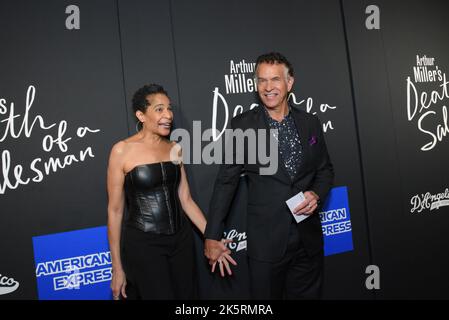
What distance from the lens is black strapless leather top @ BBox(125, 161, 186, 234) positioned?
195 cm

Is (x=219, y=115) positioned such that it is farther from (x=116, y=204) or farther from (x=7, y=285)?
(x=7, y=285)

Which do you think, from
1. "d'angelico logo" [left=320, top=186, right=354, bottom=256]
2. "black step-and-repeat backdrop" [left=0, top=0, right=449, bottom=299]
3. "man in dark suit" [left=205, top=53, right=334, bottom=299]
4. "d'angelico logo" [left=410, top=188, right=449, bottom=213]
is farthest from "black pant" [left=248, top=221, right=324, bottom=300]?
"d'angelico logo" [left=410, top=188, right=449, bottom=213]

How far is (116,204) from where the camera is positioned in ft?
6.45

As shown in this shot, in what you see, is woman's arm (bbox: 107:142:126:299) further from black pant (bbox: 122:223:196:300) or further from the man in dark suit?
the man in dark suit

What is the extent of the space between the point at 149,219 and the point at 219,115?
0.98 m

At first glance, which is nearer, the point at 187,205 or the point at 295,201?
the point at 295,201

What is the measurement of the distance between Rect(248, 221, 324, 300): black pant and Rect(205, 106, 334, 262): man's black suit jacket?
1.7 inches

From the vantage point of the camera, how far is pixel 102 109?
231 cm

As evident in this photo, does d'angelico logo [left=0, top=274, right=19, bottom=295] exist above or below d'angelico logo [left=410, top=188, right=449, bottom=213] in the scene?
below

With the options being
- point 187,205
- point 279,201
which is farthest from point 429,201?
point 187,205

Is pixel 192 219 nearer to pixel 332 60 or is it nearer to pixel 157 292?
pixel 157 292

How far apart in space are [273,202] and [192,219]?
57 cm

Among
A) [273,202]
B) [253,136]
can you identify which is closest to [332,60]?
[253,136]

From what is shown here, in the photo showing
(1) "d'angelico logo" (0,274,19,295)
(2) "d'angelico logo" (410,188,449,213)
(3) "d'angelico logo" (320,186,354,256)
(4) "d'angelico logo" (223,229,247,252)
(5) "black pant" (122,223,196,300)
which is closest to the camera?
(5) "black pant" (122,223,196,300)
